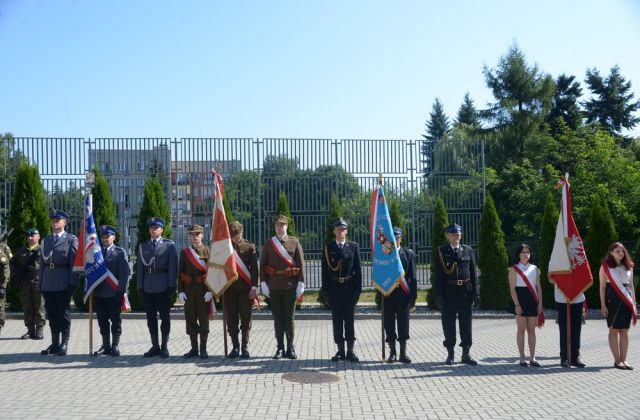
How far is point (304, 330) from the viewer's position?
12867 mm

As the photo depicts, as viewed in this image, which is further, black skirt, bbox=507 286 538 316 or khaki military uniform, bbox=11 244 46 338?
khaki military uniform, bbox=11 244 46 338

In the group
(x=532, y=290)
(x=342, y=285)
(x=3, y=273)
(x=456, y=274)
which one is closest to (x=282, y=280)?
(x=342, y=285)

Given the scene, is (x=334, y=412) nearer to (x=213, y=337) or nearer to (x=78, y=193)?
(x=213, y=337)

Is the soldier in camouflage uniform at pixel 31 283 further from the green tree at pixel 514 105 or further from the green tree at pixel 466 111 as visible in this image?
the green tree at pixel 466 111

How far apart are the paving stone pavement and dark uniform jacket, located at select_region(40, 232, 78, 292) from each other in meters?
1.04

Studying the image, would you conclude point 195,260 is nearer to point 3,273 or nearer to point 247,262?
point 247,262

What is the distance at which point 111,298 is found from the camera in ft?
31.4

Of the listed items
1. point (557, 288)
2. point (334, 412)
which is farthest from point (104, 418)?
point (557, 288)

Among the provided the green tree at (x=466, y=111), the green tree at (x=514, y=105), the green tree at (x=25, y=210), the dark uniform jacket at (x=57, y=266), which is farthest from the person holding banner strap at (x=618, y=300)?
the green tree at (x=466, y=111)

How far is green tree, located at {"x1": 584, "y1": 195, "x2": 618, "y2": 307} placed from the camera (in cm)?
1595

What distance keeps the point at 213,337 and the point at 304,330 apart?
2.08 m

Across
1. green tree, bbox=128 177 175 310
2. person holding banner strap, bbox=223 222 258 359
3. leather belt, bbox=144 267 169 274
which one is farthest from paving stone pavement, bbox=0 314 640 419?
green tree, bbox=128 177 175 310

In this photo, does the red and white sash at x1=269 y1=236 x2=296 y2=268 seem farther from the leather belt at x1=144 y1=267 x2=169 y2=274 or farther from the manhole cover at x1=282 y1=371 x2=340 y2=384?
the manhole cover at x1=282 y1=371 x2=340 y2=384

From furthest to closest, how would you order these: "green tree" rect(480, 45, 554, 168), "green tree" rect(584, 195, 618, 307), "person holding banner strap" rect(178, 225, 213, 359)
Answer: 1. "green tree" rect(480, 45, 554, 168)
2. "green tree" rect(584, 195, 618, 307)
3. "person holding banner strap" rect(178, 225, 213, 359)
